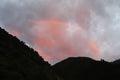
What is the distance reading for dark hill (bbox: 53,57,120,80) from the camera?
412ft

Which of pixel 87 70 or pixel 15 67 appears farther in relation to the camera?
pixel 87 70

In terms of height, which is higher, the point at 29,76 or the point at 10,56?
the point at 10,56

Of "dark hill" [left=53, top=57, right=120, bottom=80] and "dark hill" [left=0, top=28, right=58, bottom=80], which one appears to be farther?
"dark hill" [left=53, top=57, right=120, bottom=80]

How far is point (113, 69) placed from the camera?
129 m

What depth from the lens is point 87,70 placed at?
134125 mm

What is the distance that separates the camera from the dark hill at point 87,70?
4941 inches

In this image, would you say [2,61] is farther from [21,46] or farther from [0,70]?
[21,46]

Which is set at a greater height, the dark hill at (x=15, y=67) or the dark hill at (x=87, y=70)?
the dark hill at (x=87, y=70)

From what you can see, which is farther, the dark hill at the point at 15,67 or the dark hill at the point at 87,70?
the dark hill at the point at 87,70

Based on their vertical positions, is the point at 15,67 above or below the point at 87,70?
below

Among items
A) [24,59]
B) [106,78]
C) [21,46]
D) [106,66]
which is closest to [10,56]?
[24,59]

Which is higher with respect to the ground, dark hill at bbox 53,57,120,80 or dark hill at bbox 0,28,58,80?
dark hill at bbox 53,57,120,80

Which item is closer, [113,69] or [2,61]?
[2,61]

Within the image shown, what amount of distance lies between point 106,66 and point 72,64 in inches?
676
